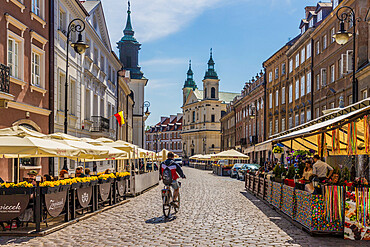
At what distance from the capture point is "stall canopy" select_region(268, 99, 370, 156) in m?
9.62

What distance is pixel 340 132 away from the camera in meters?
15.6

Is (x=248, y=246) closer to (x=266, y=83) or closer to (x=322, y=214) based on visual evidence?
(x=322, y=214)

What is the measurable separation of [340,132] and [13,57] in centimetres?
1195

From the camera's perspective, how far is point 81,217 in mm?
12219

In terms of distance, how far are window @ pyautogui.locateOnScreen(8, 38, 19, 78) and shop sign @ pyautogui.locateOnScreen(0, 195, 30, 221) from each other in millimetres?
8489

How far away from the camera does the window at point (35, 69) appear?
770 inches

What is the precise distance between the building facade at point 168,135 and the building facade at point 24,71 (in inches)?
4739

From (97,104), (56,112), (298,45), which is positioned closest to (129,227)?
(56,112)

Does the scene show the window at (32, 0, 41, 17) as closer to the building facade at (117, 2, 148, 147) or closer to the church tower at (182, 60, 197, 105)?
the building facade at (117, 2, 148, 147)

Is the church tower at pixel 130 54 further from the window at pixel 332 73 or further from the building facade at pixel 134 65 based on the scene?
the window at pixel 332 73

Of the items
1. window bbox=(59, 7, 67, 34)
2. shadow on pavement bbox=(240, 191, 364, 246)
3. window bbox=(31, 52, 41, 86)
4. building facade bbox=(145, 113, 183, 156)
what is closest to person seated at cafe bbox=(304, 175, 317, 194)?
shadow on pavement bbox=(240, 191, 364, 246)

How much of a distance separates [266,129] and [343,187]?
44.1 m

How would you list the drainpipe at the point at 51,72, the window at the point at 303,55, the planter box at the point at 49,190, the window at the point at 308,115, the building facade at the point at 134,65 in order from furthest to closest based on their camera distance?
the building facade at the point at 134,65, the window at the point at 303,55, the window at the point at 308,115, the drainpipe at the point at 51,72, the planter box at the point at 49,190

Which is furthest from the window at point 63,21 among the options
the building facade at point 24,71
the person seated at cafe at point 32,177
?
the person seated at cafe at point 32,177
